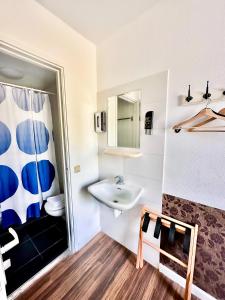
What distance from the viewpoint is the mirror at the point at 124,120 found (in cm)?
144

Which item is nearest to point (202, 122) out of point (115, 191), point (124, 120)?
point (124, 120)

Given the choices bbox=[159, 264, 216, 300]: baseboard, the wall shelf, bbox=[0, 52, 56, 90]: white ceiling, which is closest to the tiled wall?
bbox=[159, 264, 216, 300]: baseboard

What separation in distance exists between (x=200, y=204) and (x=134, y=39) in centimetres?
164

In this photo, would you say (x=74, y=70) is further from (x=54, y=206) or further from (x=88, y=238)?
(x=88, y=238)

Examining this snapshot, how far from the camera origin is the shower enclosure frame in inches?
44.4

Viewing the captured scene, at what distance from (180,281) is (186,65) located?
1.95 metres

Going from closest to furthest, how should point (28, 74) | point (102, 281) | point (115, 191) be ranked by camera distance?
point (102, 281) → point (115, 191) → point (28, 74)

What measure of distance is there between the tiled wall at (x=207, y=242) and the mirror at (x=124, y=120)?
27.8 inches

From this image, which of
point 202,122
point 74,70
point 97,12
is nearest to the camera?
point 202,122

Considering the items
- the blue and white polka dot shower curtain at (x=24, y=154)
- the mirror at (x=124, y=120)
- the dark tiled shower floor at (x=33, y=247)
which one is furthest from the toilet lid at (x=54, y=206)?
the mirror at (x=124, y=120)

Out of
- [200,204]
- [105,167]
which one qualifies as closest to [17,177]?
[105,167]

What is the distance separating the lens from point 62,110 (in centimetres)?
145

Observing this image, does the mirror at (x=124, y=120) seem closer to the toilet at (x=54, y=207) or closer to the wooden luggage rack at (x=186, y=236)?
the wooden luggage rack at (x=186, y=236)

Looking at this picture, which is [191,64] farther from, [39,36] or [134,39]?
[39,36]
